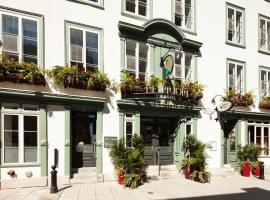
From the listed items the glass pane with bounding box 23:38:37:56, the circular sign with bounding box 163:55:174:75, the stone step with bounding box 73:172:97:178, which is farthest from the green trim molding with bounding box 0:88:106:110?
the circular sign with bounding box 163:55:174:75

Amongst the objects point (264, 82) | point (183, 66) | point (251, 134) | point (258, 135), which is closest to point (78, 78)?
point (183, 66)

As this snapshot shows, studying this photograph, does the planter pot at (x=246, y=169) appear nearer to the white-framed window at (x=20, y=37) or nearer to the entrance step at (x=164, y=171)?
the entrance step at (x=164, y=171)

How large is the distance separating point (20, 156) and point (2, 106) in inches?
78.4

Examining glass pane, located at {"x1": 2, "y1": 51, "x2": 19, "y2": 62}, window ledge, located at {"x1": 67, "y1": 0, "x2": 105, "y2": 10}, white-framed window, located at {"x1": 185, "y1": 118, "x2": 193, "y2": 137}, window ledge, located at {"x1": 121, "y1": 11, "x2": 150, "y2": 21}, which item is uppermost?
window ledge, located at {"x1": 67, "y1": 0, "x2": 105, "y2": 10}

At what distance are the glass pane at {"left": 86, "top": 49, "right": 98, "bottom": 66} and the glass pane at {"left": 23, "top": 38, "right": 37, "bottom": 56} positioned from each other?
2.24 meters

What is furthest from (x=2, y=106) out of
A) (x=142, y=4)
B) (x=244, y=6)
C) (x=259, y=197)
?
(x=244, y=6)

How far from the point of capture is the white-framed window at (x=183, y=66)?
47.9 ft

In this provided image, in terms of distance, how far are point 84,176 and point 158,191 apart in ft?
10.7

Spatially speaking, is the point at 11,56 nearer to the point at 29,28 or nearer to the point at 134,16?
the point at 29,28

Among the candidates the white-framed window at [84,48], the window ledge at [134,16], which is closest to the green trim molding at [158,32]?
the window ledge at [134,16]

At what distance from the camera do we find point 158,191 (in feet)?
35.1

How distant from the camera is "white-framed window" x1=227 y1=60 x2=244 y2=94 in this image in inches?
659

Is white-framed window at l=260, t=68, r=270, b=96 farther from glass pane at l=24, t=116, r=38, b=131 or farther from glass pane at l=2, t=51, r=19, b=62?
glass pane at l=2, t=51, r=19, b=62

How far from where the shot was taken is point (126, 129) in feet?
42.2
